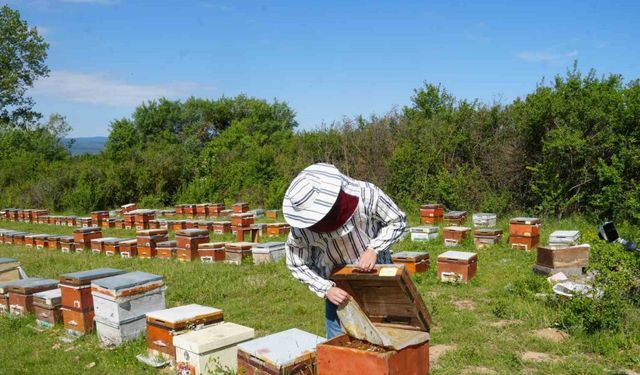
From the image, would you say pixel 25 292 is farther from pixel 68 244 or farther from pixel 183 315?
pixel 68 244

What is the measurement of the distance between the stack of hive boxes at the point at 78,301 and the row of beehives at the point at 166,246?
3587 mm

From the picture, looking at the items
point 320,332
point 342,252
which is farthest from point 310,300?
point 342,252

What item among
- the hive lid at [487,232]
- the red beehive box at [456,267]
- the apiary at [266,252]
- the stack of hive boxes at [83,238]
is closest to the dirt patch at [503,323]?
the red beehive box at [456,267]

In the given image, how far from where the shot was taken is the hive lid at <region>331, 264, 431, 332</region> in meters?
2.54

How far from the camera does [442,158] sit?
50.3 ft

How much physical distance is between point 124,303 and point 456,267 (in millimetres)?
4306

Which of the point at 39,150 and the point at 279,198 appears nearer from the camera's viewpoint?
the point at 279,198

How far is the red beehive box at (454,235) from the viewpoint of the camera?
9.51 metres

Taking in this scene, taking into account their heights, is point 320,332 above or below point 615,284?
below

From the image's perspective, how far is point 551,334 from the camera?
4.96 metres

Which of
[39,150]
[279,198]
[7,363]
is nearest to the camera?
[7,363]

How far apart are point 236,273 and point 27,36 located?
1168 inches

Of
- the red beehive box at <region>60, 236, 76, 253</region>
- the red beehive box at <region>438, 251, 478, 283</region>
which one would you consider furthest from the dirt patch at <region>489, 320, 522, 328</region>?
the red beehive box at <region>60, 236, 76, 253</region>

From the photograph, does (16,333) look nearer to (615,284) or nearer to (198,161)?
(615,284)
